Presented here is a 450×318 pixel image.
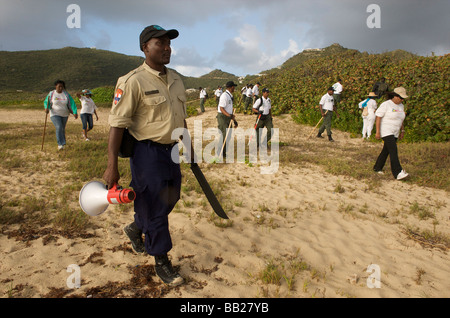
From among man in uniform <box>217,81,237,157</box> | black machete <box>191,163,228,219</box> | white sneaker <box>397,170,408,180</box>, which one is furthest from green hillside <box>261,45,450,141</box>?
black machete <box>191,163,228,219</box>

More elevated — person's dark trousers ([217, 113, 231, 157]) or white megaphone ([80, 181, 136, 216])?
person's dark trousers ([217, 113, 231, 157])

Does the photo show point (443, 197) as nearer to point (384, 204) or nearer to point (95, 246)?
point (384, 204)

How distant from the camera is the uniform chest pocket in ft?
8.19

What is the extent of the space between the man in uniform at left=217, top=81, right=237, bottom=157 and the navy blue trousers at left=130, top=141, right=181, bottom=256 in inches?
221

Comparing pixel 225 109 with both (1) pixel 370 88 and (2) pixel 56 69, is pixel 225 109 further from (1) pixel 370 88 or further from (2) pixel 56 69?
(2) pixel 56 69

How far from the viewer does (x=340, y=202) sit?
206 inches

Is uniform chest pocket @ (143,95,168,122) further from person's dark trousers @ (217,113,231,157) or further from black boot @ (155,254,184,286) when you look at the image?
person's dark trousers @ (217,113,231,157)

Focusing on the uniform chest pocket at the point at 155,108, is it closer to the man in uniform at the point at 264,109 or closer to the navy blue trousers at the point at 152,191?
the navy blue trousers at the point at 152,191

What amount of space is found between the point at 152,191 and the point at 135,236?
3.00 feet

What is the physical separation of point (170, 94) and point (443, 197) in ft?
20.1

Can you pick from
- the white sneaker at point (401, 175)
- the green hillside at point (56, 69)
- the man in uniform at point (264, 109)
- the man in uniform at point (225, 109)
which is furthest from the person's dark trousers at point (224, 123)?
the green hillside at point (56, 69)

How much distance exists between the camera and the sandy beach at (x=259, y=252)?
8.94ft

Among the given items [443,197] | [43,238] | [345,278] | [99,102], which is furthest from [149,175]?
[99,102]

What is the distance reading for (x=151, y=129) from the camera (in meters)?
2.56
